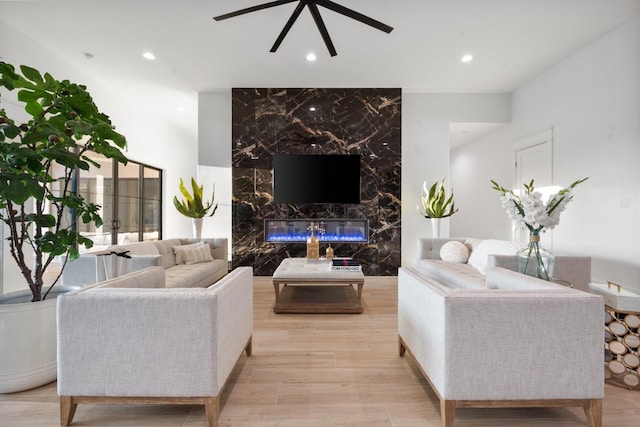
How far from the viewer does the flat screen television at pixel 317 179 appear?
5.46 meters

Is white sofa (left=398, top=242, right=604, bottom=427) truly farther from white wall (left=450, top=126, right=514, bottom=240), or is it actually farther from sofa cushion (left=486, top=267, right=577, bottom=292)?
white wall (left=450, top=126, right=514, bottom=240)

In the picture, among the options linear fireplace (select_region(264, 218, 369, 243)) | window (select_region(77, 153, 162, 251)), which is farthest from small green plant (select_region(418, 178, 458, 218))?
window (select_region(77, 153, 162, 251))

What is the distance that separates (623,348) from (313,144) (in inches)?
177

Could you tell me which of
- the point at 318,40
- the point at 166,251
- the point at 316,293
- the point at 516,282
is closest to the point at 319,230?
the point at 316,293

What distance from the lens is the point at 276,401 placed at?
1782mm

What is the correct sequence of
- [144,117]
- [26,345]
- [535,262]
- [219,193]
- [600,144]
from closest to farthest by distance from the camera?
[26,345] → [535,262] → [600,144] → [219,193] → [144,117]

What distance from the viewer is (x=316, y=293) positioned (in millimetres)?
3975

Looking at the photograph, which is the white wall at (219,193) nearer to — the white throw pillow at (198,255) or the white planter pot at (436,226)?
the white throw pillow at (198,255)

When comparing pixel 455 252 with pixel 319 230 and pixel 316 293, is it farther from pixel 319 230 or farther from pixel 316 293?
pixel 319 230

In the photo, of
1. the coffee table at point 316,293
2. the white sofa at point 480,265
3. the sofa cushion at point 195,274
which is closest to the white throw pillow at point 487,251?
the white sofa at point 480,265

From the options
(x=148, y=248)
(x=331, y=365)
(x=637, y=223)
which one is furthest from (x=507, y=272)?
(x=148, y=248)

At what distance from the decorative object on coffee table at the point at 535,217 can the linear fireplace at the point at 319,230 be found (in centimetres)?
344

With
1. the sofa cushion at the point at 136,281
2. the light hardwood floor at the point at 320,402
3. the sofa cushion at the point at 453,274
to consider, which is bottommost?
the light hardwood floor at the point at 320,402

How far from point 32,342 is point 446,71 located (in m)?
5.36
